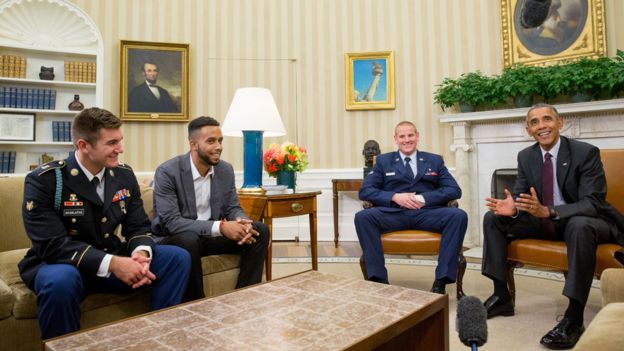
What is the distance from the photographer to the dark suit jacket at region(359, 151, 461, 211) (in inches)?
120

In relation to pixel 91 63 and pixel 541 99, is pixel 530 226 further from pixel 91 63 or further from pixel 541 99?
pixel 91 63

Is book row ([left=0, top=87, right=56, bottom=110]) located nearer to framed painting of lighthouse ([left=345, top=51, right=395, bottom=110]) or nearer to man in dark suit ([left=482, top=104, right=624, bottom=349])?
framed painting of lighthouse ([left=345, top=51, right=395, bottom=110])

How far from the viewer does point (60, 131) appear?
4.88m

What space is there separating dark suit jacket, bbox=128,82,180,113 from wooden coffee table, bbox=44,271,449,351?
13.5 ft

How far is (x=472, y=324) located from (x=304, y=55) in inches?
194

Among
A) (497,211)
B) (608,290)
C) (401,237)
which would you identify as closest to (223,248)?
(401,237)

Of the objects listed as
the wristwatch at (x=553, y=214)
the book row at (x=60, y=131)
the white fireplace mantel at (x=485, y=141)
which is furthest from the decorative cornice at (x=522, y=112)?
the book row at (x=60, y=131)

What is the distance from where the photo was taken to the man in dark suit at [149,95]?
5.16 metres

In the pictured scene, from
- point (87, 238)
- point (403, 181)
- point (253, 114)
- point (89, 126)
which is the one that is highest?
point (253, 114)

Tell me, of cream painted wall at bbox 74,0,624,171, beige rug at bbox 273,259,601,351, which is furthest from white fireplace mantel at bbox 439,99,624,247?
beige rug at bbox 273,259,601,351

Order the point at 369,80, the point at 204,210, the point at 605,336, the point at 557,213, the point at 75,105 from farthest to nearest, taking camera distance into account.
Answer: the point at 369,80 < the point at 75,105 < the point at 204,210 < the point at 557,213 < the point at 605,336

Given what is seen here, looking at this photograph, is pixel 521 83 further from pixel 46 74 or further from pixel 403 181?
pixel 46 74

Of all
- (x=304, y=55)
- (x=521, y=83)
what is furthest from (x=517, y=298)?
(x=304, y=55)

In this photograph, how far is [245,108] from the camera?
9.83ft
